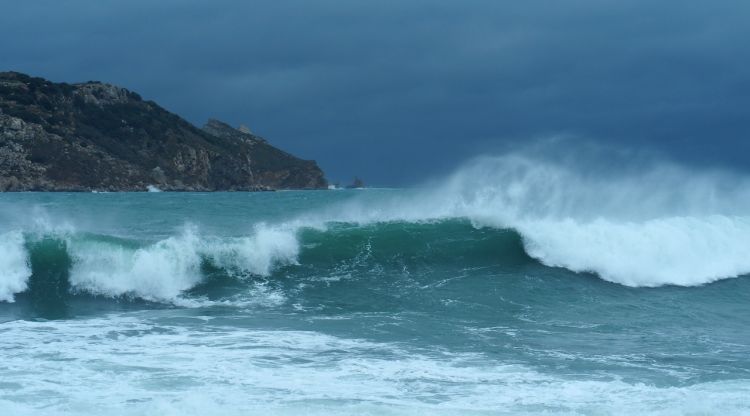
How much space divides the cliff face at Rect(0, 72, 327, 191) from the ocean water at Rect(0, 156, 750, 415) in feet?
124

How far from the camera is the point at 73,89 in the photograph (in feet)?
254

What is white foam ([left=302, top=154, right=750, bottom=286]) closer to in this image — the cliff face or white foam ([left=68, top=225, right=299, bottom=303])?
white foam ([left=68, top=225, right=299, bottom=303])

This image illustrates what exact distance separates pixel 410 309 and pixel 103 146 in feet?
204

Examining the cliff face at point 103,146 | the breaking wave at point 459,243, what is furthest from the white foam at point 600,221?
the cliff face at point 103,146

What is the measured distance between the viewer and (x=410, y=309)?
14.2m

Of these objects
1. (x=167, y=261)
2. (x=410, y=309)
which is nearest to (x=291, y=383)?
(x=410, y=309)

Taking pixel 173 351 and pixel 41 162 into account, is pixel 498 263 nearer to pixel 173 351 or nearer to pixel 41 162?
pixel 173 351

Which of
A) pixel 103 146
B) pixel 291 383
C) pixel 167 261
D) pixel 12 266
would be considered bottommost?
pixel 291 383

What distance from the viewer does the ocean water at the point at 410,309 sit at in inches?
328

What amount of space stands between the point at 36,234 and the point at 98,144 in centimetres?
5628

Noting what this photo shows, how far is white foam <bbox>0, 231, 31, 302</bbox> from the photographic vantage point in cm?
1475

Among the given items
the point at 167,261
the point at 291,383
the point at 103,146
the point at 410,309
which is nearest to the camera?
the point at 291,383

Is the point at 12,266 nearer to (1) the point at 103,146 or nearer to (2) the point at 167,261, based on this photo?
(2) the point at 167,261

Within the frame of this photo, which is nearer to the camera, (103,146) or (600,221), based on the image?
(600,221)
